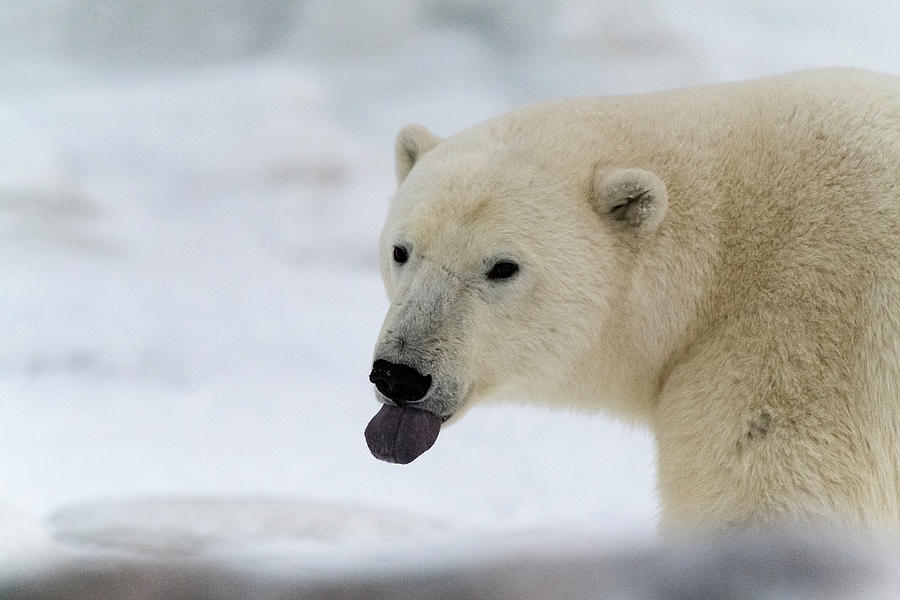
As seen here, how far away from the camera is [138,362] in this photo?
22.4 ft

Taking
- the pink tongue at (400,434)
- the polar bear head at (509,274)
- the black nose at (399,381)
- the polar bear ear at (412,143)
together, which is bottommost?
the pink tongue at (400,434)

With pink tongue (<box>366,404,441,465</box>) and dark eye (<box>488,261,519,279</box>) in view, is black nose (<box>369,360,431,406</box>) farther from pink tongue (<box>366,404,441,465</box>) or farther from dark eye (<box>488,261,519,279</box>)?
dark eye (<box>488,261,519,279</box>)

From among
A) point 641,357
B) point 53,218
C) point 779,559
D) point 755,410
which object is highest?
point 53,218

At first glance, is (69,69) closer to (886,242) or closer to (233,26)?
(233,26)

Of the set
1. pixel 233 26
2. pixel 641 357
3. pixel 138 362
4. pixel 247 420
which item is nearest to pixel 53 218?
pixel 138 362

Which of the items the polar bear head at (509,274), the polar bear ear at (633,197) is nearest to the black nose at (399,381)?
the polar bear head at (509,274)

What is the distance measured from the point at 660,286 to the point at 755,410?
563 millimetres

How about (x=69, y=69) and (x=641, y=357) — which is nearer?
(x=641, y=357)

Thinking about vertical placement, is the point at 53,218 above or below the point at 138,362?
above

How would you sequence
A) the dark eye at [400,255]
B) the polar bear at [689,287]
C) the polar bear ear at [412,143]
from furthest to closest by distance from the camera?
the polar bear ear at [412,143] < the dark eye at [400,255] < the polar bear at [689,287]

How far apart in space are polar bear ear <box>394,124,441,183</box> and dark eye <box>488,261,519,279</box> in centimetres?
94

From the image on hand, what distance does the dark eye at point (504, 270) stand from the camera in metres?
2.79

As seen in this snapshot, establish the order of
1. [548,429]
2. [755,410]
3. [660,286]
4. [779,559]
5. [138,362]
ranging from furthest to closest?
[138,362], [548,429], [660,286], [755,410], [779,559]

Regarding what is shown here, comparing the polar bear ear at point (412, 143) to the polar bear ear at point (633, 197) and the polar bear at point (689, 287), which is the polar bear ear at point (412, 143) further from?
the polar bear ear at point (633, 197)
